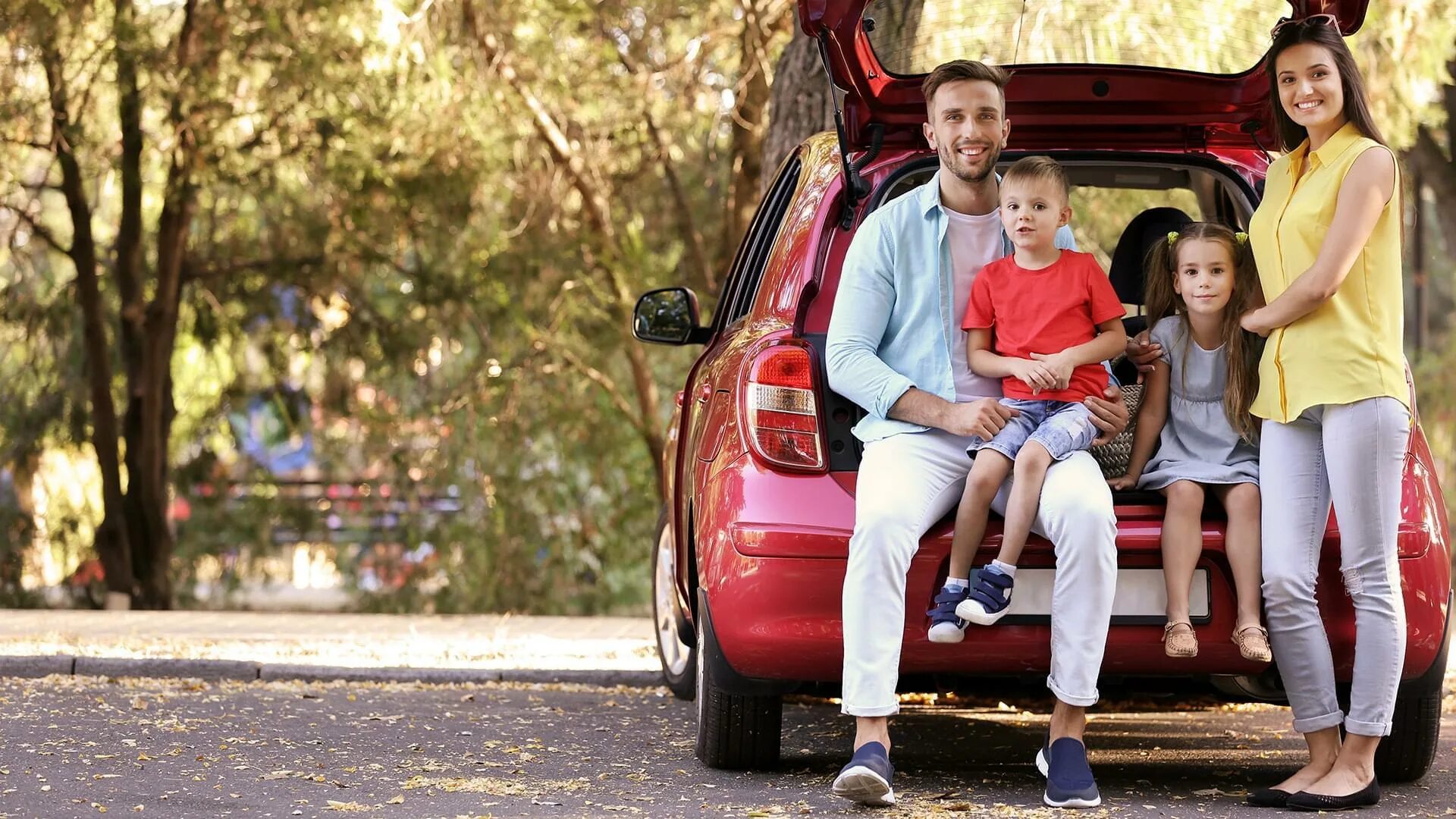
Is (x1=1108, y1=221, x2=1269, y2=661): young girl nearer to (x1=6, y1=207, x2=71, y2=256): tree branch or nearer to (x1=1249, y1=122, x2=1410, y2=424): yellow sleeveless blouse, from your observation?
(x1=1249, y1=122, x2=1410, y2=424): yellow sleeveless blouse

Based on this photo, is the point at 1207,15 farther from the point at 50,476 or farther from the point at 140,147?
the point at 50,476

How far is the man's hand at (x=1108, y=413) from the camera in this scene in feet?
14.6

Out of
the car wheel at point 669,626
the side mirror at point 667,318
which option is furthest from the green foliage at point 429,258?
the side mirror at point 667,318

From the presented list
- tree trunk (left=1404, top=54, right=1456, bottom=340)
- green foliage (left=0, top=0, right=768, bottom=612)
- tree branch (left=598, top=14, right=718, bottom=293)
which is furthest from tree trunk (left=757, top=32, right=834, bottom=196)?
tree trunk (left=1404, top=54, right=1456, bottom=340)

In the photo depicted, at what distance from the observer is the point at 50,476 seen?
1426cm

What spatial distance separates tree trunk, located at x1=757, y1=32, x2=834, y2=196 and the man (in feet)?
15.0

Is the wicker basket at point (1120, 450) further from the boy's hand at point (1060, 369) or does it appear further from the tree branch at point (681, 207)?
the tree branch at point (681, 207)

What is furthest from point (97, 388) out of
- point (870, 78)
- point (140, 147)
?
point (870, 78)

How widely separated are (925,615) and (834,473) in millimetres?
431

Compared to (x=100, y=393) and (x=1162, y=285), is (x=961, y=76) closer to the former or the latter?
(x=1162, y=285)

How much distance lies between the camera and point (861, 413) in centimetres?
464

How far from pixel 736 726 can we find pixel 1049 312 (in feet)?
4.56

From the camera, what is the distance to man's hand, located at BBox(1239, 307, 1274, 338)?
4.44 m

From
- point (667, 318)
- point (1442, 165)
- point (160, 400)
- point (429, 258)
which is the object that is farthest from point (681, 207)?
point (1442, 165)
